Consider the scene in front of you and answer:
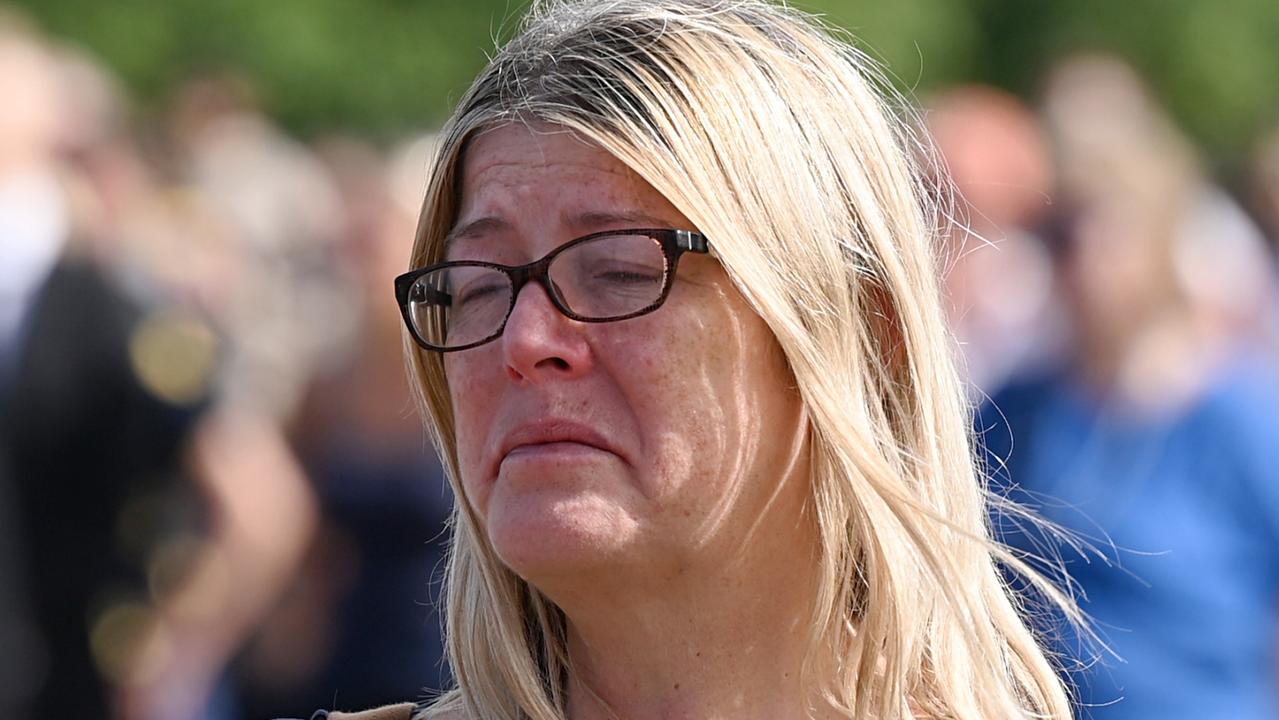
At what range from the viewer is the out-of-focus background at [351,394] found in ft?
13.3

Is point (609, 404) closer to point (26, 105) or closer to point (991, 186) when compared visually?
point (991, 186)

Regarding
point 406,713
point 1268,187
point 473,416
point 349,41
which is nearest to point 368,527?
point 406,713

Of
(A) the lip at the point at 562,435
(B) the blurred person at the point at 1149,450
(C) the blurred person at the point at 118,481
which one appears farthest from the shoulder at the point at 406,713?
(C) the blurred person at the point at 118,481

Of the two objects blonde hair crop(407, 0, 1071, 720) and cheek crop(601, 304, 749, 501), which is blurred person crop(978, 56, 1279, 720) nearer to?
blonde hair crop(407, 0, 1071, 720)

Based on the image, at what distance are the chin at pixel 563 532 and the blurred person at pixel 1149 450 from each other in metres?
1.81

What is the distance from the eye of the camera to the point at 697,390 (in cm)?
209

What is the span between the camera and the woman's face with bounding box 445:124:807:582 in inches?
81.0

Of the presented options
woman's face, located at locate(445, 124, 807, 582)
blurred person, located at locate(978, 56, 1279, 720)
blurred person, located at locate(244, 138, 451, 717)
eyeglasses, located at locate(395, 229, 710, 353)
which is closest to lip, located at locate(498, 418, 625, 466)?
woman's face, located at locate(445, 124, 807, 582)

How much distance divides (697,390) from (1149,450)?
2.33 metres

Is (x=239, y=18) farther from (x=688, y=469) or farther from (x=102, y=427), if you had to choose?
(x=688, y=469)

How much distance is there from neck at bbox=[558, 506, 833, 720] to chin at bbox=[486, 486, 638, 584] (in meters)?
0.13

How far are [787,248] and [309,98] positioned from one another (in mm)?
11834

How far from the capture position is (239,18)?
13055 mm

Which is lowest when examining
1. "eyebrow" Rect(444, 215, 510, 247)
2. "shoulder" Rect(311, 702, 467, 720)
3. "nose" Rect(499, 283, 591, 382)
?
"shoulder" Rect(311, 702, 467, 720)
